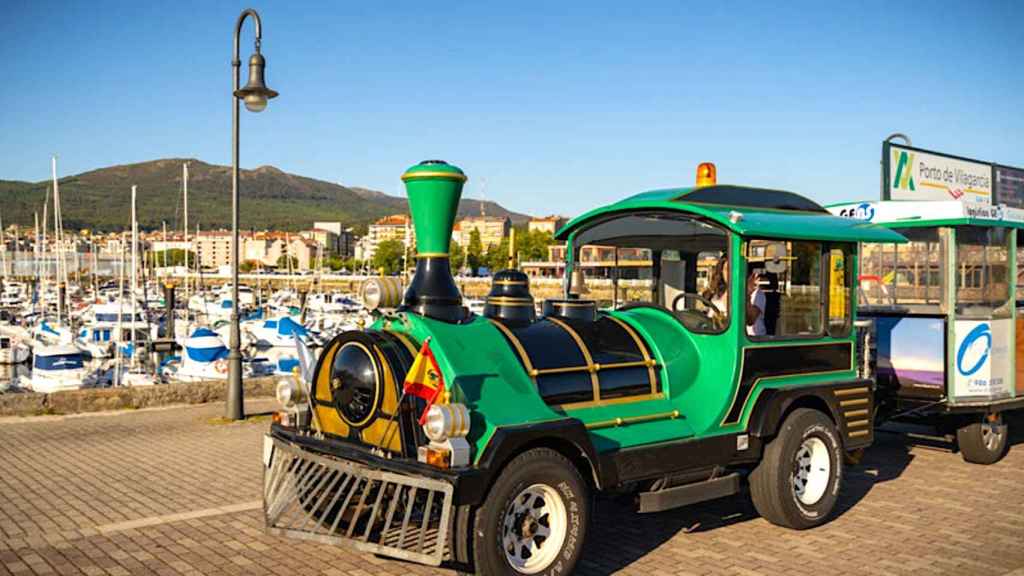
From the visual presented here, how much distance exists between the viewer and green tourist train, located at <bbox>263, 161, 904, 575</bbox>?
5.27 m

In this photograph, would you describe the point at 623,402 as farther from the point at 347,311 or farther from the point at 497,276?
the point at 347,311

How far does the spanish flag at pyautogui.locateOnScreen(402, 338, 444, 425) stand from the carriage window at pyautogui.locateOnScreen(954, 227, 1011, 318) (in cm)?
699

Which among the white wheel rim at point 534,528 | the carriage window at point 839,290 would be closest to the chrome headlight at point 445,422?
the white wheel rim at point 534,528

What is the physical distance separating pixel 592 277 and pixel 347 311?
45.5m

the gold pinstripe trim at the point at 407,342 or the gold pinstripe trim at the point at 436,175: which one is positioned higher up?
the gold pinstripe trim at the point at 436,175

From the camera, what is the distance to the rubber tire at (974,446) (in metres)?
9.77

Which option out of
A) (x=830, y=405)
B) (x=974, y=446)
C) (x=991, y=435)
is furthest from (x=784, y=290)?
(x=991, y=435)

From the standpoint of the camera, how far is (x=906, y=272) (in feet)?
33.7

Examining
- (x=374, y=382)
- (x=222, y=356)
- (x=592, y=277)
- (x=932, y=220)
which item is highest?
(x=932, y=220)

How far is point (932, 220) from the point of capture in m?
9.63

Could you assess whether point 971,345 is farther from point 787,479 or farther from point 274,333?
point 274,333

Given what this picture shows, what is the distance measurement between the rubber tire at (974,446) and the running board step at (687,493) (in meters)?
4.57

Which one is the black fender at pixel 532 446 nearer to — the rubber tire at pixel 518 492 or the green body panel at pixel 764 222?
the rubber tire at pixel 518 492

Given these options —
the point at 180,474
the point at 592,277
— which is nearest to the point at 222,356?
the point at 180,474
